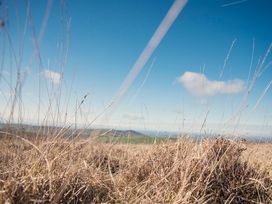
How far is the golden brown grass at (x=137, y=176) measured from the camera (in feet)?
6.51

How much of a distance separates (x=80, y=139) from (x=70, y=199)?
71cm

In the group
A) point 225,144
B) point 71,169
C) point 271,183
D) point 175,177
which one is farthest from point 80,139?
point 271,183

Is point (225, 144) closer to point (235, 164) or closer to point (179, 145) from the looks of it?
point (235, 164)

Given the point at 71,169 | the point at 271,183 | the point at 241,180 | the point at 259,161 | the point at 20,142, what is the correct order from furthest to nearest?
1. the point at 259,161
2. the point at 271,183
3. the point at 241,180
4. the point at 20,142
5. the point at 71,169

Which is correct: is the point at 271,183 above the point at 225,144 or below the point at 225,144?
below

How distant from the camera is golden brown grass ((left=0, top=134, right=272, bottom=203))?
198cm

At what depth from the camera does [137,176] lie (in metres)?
3.13

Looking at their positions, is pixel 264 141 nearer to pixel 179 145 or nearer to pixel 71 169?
pixel 179 145

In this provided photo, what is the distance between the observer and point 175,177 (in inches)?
106

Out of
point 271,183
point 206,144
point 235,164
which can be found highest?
point 206,144

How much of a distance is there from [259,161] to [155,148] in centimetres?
142

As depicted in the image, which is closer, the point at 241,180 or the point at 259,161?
the point at 241,180

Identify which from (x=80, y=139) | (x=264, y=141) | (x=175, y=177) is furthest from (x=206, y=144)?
(x=80, y=139)

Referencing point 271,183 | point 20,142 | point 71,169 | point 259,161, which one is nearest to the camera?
point 71,169
